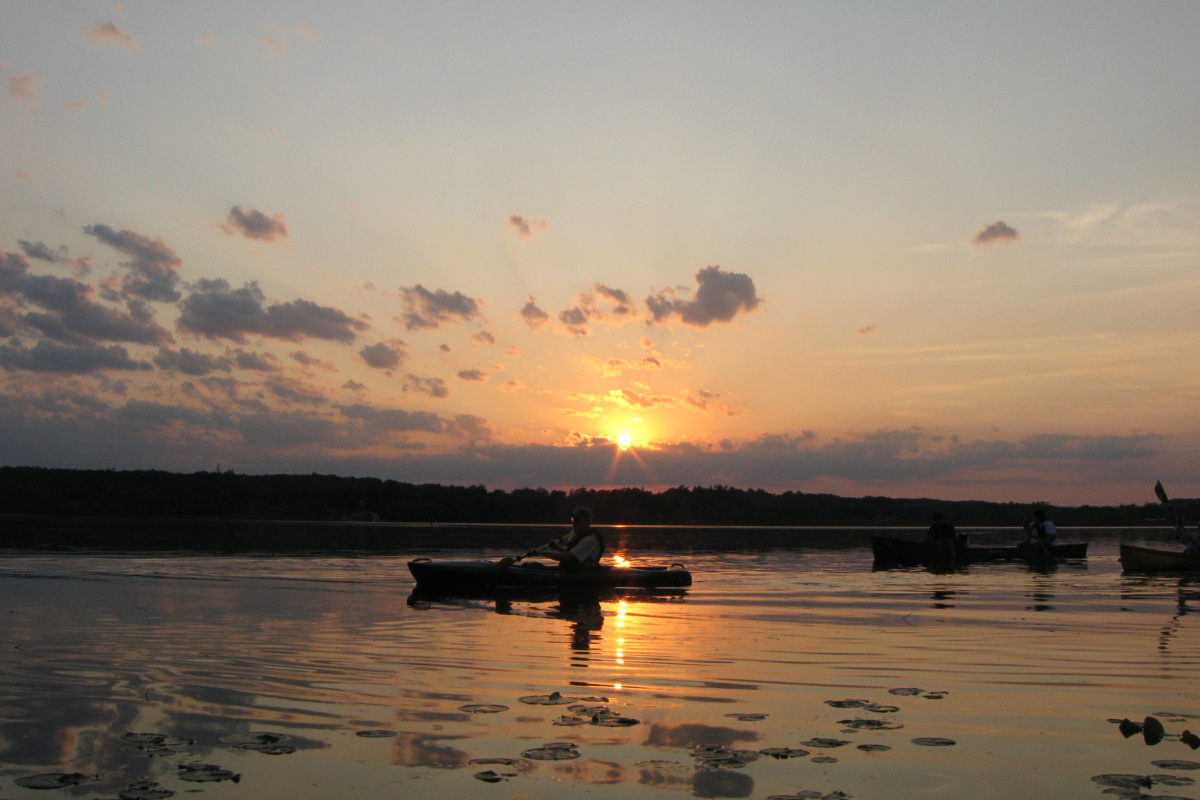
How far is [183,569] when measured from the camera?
82.8 feet

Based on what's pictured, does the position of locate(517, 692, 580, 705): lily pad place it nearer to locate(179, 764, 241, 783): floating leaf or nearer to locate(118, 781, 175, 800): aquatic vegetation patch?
locate(179, 764, 241, 783): floating leaf

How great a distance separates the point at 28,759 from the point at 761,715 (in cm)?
499

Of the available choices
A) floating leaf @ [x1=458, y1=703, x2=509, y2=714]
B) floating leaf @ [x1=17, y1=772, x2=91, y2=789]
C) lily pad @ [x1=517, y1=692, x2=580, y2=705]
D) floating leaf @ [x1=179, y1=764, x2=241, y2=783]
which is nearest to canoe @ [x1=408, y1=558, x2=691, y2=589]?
lily pad @ [x1=517, y1=692, x2=580, y2=705]

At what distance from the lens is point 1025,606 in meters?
17.7

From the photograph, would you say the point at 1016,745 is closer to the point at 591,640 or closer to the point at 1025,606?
the point at 591,640

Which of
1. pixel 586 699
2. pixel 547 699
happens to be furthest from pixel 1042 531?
pixel 547 699

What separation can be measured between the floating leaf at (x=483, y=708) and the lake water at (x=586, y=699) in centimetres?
3

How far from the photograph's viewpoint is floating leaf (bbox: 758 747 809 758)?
241 inches

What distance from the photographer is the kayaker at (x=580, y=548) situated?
20.0m

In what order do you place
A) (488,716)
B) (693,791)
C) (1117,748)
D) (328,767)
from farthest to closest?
(488,716), (1117,748), (328,767), (693,791)

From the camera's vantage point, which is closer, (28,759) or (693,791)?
(693,791)

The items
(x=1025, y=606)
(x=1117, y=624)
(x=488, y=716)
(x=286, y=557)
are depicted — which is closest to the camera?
(x=488, y=716)

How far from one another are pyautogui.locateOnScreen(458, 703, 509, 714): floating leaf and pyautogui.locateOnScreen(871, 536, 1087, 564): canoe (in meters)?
24.8

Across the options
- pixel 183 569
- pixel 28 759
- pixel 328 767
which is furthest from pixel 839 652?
pixel 183 569
